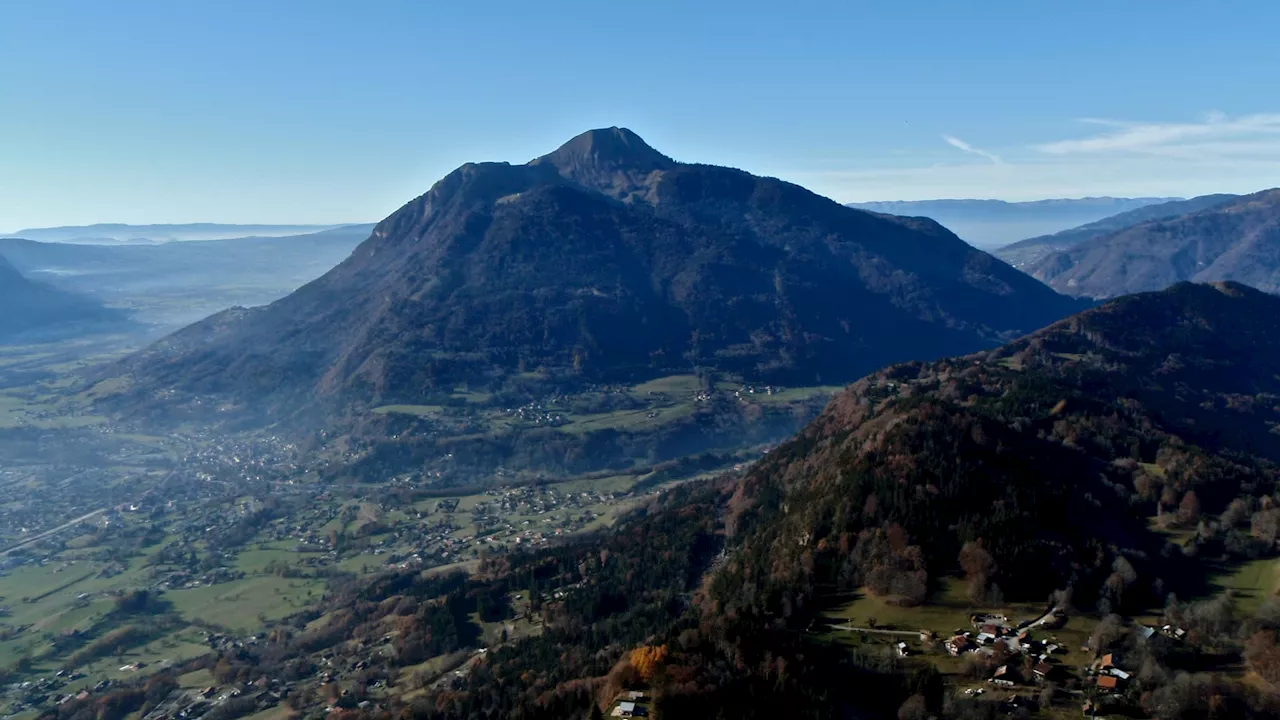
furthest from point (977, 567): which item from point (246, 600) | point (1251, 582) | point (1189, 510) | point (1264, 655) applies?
point (246, 600)

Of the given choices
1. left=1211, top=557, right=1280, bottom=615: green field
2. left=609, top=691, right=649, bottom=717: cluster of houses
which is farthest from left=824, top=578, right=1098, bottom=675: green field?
left=609, top=691, right=649, bottom=717: cluster of houses

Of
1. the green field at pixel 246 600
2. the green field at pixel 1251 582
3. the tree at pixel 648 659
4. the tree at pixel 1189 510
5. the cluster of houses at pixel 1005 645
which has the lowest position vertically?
the green field at pixel 246 600

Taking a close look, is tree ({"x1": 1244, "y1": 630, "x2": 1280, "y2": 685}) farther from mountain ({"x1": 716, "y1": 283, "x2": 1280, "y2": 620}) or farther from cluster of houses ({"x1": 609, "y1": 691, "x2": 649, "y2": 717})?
cluster of houses ({"x1": 609, "y1": 691, "x2": 649, "y2": 717})

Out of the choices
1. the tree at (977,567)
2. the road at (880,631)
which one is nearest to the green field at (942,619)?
the road at (880,631)

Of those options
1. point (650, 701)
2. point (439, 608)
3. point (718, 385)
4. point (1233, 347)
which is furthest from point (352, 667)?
point (1233, 347)

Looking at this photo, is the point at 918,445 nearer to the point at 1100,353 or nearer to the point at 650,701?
the point at 650,701

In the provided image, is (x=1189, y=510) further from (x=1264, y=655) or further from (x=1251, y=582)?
(x=1264, y=655)

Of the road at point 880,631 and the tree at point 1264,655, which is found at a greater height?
the tree at point 1264,655

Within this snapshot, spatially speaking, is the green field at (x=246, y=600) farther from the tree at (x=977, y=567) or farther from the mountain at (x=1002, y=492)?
the tree at (x=977, y=567)
